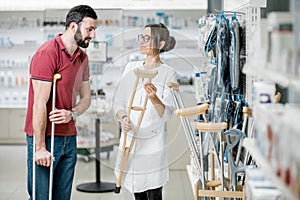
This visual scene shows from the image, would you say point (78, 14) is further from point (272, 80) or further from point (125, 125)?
point (272, 80)

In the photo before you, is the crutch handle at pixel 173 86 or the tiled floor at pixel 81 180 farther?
the tiled floor at pixel 81 180

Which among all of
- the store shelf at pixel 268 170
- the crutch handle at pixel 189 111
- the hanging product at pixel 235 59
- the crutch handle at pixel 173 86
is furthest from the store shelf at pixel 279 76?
the crutch handle at pixel 173 86

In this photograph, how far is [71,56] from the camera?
12.9 feet

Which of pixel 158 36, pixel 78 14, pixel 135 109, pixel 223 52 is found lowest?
pixel 135 109

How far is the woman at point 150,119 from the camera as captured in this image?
157 inches

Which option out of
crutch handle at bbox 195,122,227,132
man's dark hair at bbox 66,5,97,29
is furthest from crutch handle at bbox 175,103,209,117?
man's dark hair at bbox 66,5,97,29

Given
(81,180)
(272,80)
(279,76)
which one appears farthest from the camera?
(81,180)

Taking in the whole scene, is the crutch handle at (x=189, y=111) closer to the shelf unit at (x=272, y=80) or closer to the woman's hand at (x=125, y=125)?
the woman's hand at (x=125, y=125)

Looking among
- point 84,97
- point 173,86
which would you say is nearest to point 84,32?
point 84,97

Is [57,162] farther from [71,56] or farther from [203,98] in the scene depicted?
[203,98]

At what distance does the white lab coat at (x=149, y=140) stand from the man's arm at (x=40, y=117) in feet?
1.75

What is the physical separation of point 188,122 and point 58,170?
948mm

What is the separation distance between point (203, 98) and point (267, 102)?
2.31 m

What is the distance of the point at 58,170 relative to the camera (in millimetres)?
3992
